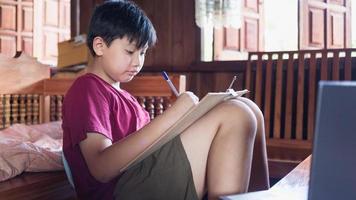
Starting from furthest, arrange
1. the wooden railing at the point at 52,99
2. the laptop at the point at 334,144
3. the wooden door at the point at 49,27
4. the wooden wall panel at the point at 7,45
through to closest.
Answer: the wooden door at the point at 49,27 < the wooden wall panel at the point at 7,45 < the wooden railing at the point at 52,99 < the laptop at the point at 334,144

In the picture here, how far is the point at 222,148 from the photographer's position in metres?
0.93

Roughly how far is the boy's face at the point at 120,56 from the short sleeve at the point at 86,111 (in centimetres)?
8

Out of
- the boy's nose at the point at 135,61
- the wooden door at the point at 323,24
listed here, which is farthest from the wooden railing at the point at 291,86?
the boy's nose at the point at 135,61

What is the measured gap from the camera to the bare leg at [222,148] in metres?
0.90

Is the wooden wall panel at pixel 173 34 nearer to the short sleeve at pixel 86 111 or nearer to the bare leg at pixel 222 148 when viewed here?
the short sleeve at pixel 86 111

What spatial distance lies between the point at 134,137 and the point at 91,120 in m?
0.12

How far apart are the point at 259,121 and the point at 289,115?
140 cm

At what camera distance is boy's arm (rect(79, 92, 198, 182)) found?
97 centimetres

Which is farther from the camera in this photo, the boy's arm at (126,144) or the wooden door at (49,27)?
the wooden door at (49,27)

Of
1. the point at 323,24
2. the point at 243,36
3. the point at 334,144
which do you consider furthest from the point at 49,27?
the point at 334,144

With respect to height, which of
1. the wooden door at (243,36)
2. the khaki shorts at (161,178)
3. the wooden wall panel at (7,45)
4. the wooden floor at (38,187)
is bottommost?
the wooden floor at (38,187)

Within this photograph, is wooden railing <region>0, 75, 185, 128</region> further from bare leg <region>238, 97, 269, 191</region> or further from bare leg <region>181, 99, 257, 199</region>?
bare leg <region>181, 99, 257, 199</region>

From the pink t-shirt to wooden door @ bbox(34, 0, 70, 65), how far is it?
14.4 feet

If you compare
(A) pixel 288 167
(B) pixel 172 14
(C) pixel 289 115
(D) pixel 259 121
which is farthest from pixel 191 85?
(D) pixel 259 121
